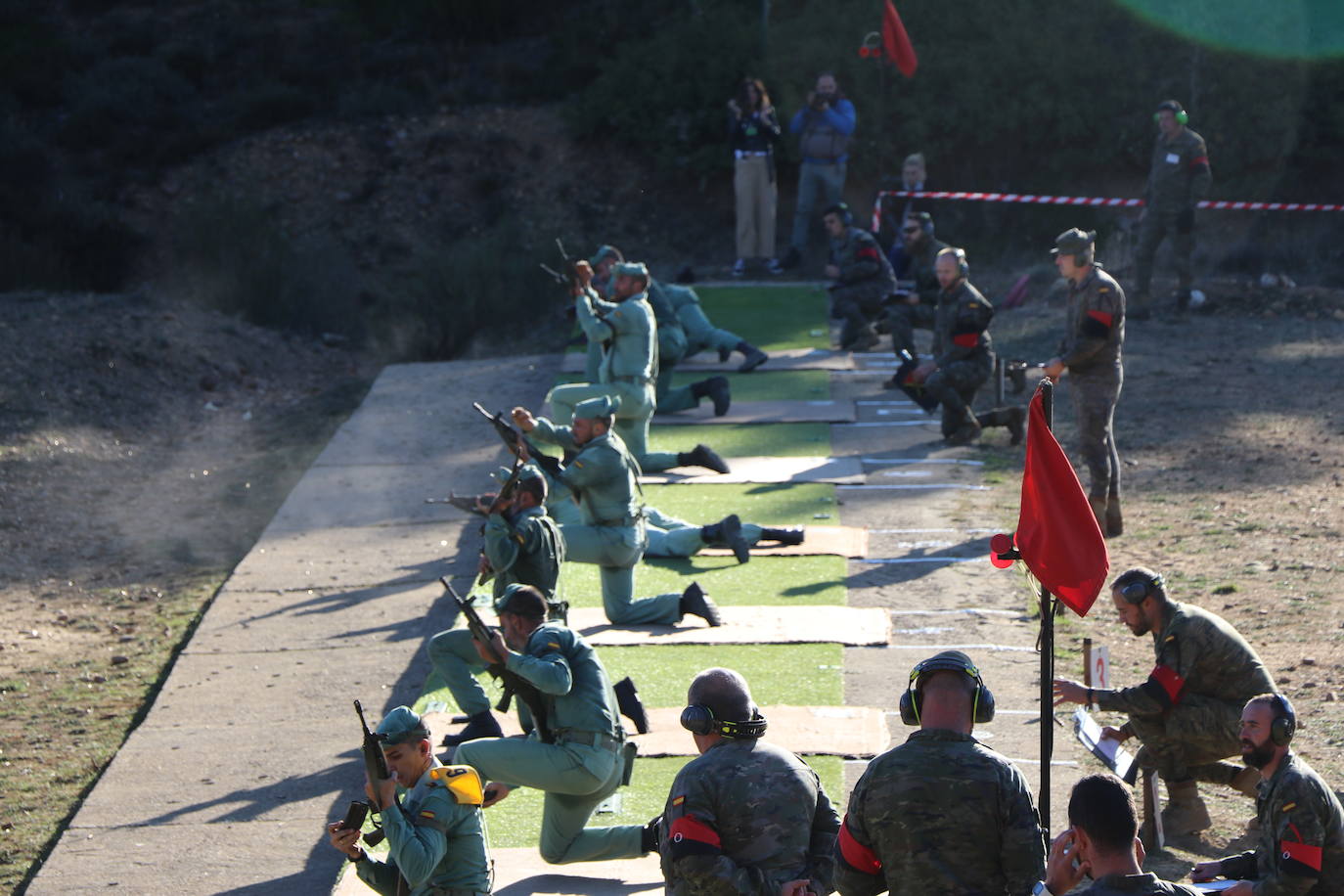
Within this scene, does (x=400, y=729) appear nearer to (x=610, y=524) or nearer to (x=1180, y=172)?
(x=610, y=524)

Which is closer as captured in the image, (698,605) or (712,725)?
(712,725)

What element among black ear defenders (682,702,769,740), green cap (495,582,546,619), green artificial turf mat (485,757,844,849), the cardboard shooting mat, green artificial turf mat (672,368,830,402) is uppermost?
black ear defenders (682,702,769,740)

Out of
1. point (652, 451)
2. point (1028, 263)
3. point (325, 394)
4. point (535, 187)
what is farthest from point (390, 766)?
point (535, 187)

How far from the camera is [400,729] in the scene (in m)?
6.00

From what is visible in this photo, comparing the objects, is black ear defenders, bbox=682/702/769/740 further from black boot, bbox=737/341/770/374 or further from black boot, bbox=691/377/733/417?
black boot, bbox=737/341/770/374

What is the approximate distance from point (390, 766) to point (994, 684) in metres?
4.42

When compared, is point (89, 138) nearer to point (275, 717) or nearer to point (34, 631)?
point (34, 631)

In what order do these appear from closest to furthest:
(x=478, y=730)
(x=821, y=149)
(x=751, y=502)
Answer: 1. (x=478, y=730)
2. (x=751, y=502)
3. (x=821, y=149)

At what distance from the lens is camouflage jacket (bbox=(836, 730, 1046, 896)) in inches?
198

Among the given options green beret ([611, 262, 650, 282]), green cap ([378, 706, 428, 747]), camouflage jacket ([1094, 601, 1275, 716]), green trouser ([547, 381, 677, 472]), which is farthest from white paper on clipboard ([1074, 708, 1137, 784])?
green beret ([611, 262, 650, 282])

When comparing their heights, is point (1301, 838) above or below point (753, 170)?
below

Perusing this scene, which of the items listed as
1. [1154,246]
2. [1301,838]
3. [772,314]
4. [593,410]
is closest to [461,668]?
[593,410]

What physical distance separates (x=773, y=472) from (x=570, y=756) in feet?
23.0

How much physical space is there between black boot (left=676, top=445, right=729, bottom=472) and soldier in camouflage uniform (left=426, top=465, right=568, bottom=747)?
4497 millimetres
